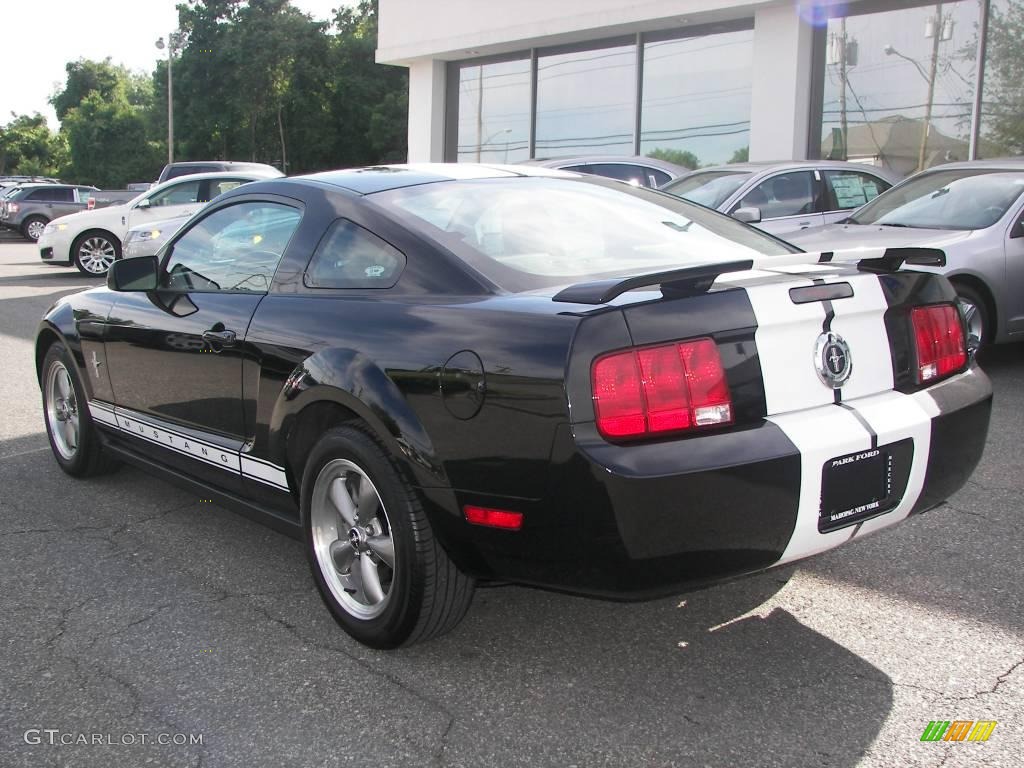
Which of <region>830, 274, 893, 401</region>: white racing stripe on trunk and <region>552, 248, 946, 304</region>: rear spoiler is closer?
<region>552, 248, 946, 304</region>: rear spoiler

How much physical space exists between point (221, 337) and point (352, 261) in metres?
0.64

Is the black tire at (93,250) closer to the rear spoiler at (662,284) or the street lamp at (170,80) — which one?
the rear spoiler at (662,284)

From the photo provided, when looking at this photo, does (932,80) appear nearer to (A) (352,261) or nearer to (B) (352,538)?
(A) (352,261)

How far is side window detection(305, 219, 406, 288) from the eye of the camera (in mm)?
3178

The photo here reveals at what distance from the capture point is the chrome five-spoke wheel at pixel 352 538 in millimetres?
3057

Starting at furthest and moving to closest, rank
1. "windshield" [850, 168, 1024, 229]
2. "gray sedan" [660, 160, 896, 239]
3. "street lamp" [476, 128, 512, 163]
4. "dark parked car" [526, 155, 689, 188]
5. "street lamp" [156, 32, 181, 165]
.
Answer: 1. "street lamp" [156, 32, 181, 165]
2. "street lamp" [476, 128, 512, 163]
3. "dark parked car" [526, 155, 689, 188]
4. "gray sedan" [660, 160, 896, 239]
5. "windshield" [850, 168, 1024, 229]

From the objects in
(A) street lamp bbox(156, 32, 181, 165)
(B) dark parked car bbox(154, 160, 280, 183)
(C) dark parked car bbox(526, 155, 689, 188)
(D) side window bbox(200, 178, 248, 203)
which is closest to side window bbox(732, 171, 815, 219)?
(C) dark parked car bbox(526, 155, 689, 188)

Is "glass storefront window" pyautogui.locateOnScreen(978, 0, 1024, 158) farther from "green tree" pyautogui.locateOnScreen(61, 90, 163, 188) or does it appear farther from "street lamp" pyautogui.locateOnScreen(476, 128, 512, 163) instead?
"green tree" pyautogui.locateOnScreen(61, 90, 163, 188)

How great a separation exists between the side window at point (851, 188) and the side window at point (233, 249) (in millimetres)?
7189

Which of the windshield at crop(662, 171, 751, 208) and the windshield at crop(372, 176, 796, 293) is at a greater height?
the windshield at crop(662, 171, 751, 208)

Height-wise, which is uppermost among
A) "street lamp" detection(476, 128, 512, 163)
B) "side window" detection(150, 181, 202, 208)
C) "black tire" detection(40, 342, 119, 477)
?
"street lamp" detection(476, 128, 512, 163)

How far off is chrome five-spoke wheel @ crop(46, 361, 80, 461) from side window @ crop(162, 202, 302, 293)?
1125 millimetres

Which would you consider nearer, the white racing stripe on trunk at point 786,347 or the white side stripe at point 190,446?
the white racing stripe on trunk at point 786,347

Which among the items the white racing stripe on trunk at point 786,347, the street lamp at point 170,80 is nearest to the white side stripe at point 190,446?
the white racing stripe on trunk at point 786,347
